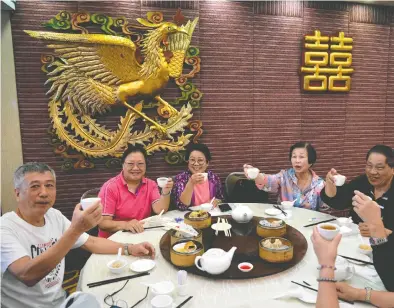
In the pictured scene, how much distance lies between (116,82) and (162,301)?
230cm

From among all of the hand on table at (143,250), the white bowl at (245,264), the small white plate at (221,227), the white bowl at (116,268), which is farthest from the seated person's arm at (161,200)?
→ the white bowl at (245,264)

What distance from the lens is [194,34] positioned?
3207 millimetres

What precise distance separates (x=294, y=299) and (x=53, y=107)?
257 centimetres

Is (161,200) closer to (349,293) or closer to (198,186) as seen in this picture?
(198,186)

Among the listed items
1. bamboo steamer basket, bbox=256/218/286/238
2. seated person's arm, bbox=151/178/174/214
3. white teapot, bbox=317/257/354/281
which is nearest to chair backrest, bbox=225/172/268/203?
seated person's arm, bbox=151/178/174/214

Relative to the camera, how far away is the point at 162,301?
1.19 meters

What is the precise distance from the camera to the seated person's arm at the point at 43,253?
4.08ft

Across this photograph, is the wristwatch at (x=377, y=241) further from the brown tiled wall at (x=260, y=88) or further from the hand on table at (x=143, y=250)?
the brown tiled wall at (x=260, y=88)

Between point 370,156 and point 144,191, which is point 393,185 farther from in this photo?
point 144,191

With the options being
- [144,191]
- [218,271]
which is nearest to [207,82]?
[144,191]

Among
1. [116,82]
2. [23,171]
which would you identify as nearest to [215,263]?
[23,171]

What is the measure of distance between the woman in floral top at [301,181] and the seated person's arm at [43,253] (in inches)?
56.5

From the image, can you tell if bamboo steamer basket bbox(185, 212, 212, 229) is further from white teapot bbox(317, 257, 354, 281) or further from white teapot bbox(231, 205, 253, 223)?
white teapot bbox(317, 257, 354, 281)

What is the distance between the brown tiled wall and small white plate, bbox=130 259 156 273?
1757mm
